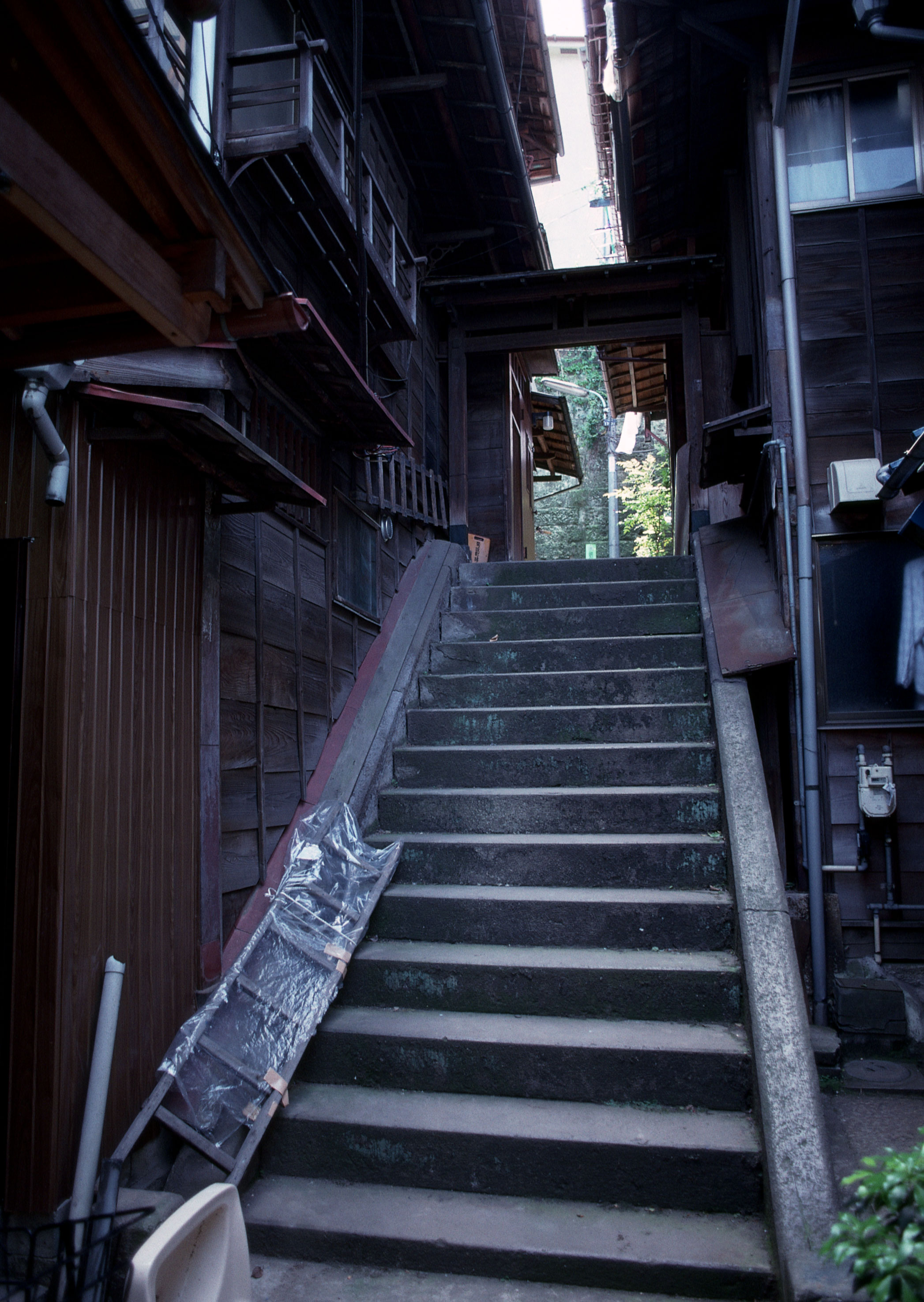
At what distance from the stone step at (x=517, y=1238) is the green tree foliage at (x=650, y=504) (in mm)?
17390

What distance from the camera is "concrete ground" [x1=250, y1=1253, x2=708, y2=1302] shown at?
115 inches

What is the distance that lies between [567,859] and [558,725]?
121 cm

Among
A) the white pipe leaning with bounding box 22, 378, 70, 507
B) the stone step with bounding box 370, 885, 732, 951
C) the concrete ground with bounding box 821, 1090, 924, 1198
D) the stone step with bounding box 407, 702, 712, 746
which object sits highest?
the white pipe leaning with bounding box 22, 378, 70, 507

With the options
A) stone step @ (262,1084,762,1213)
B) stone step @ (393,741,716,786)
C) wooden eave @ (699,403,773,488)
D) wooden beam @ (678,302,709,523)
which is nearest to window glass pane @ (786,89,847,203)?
wooden eave @ (699,403,773,488)

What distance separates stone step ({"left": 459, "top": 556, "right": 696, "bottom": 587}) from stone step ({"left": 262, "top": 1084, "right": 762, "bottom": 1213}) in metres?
4.62

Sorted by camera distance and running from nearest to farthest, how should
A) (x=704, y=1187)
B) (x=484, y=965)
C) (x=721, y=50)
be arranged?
(x=704, y=1187)
(x=484, y=965)
(x=721, y=50)

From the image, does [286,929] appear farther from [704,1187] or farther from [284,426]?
[284,426]

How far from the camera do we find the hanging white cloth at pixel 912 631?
591 centimetres

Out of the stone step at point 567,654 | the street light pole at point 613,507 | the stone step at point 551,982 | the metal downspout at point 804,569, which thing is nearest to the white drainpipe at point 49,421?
the stone step at point 551,982

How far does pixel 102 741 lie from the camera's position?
341 centimetres

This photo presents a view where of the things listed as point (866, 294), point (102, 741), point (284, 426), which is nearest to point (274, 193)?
point (284, 426)

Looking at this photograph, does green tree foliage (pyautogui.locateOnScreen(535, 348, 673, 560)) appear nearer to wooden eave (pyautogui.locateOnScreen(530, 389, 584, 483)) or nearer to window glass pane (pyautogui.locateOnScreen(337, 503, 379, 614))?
wooden eave (pyautogui.locateOnScreen(530, 389, 584, 483))

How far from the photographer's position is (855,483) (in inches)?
233

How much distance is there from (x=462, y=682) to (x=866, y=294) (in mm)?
4350
